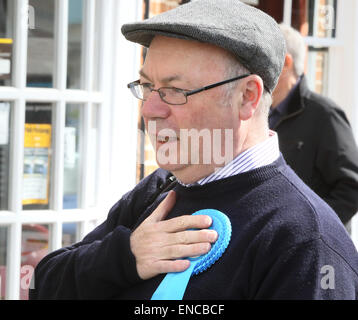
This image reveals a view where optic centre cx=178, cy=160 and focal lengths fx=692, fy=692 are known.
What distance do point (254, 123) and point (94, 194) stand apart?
2.18 metres

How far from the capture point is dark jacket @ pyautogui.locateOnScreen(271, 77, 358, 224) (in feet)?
12.0

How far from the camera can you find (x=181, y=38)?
1.64 metres

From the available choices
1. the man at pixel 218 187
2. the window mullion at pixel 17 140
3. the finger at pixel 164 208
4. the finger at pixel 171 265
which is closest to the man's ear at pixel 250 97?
the man at pixel 218 187

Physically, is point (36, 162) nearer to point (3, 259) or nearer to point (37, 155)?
point (37, 155)

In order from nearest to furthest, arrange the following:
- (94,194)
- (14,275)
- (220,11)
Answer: (220,11) → (14,275) → (94,194)

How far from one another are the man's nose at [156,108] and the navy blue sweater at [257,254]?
205 mm

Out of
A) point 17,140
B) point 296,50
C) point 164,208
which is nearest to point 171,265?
point 164,208

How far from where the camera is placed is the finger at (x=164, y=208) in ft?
5.67

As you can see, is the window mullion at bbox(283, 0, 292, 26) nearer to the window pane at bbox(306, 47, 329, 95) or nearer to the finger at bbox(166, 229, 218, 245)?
the window pane at bbox(306, 47, 329, 95)

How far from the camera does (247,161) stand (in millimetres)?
1699

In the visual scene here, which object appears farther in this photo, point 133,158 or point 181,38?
point 133,158

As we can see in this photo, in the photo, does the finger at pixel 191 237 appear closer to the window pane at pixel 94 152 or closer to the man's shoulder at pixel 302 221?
the man's shoulder at pixel 302 221
